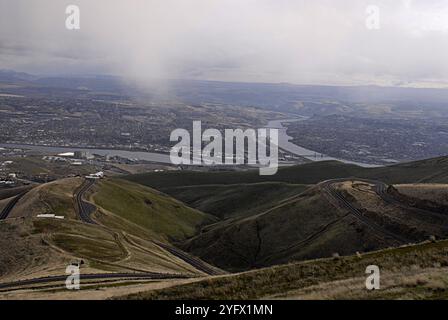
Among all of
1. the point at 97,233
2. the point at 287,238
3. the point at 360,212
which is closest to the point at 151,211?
the point at 287,238

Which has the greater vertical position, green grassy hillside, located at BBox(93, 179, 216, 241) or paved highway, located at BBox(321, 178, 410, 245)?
paved highway, located at BBox(321, 178, 410, 245)

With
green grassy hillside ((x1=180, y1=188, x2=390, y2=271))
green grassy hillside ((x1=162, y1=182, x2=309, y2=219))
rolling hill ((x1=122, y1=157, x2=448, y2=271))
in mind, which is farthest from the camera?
green grassy hillside ((x1=162, y1=182, x2=309, y2=219))

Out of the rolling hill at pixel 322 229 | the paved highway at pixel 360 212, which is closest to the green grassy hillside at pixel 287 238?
the rolling hill at pixel 322 229

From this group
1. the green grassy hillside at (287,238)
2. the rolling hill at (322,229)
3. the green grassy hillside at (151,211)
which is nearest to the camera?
the rolling hill at (322,229)

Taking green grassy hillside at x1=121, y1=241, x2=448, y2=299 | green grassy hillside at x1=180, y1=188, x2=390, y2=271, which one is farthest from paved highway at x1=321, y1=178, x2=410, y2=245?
green grassy hillside at x1=121, y1=241, x2=448, y2=299

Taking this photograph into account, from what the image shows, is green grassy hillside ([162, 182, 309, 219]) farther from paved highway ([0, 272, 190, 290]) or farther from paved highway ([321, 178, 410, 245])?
paved highway ([0, 272, 190, 290])

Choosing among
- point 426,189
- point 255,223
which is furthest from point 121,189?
point 426,189

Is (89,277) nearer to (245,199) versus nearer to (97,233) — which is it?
(97,233)

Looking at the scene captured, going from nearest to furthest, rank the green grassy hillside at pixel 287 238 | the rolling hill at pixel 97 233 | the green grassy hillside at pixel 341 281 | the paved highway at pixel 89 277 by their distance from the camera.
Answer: the green grassy hillside at pixel 341 281 → the paved highway at pixel 89 277 → the rolling hill at pixel 97 233 → the green grassy hillside at pixel 287 238

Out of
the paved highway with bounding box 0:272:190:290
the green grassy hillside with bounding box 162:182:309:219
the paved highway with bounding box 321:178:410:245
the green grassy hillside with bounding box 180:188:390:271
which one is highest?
the paved highway with bounding box 0:272:190:290

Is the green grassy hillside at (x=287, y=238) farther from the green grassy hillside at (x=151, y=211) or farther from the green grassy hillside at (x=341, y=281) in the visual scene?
the green grassy hillside at (x=341, y=281)

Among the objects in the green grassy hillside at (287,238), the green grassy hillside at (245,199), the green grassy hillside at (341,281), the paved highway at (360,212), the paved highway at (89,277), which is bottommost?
the green grassy hillside at (245,199)
